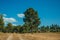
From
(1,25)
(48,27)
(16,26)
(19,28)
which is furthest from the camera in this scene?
(48,27)

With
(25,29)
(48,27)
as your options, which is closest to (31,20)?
(25,29)

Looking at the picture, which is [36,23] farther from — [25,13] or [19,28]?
[19,28]

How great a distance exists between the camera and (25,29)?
9312 centimetres

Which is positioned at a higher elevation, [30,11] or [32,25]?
[30,11]

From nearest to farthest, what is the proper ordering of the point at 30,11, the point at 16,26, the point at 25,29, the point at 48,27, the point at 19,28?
the point at 30,11, the point at 25,29, the point at 19,28, the point at 16,26, the point at 48,27

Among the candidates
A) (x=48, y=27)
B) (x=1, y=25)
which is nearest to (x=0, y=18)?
(x=1, y=25)

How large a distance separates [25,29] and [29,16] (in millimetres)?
21667

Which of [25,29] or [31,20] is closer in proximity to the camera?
[31,20]

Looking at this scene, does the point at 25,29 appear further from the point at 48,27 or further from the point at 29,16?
the point at 48,27

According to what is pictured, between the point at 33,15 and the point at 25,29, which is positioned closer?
the point at 33,15

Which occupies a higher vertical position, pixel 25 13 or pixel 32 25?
pixel 25 13

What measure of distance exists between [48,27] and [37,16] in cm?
6149

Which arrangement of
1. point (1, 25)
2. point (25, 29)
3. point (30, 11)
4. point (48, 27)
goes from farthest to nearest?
point (48, 27) < point (25, 29) < point (1, 25) < point (30, 11)

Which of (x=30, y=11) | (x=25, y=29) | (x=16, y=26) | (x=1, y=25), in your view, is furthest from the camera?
(x=16, y=26)
